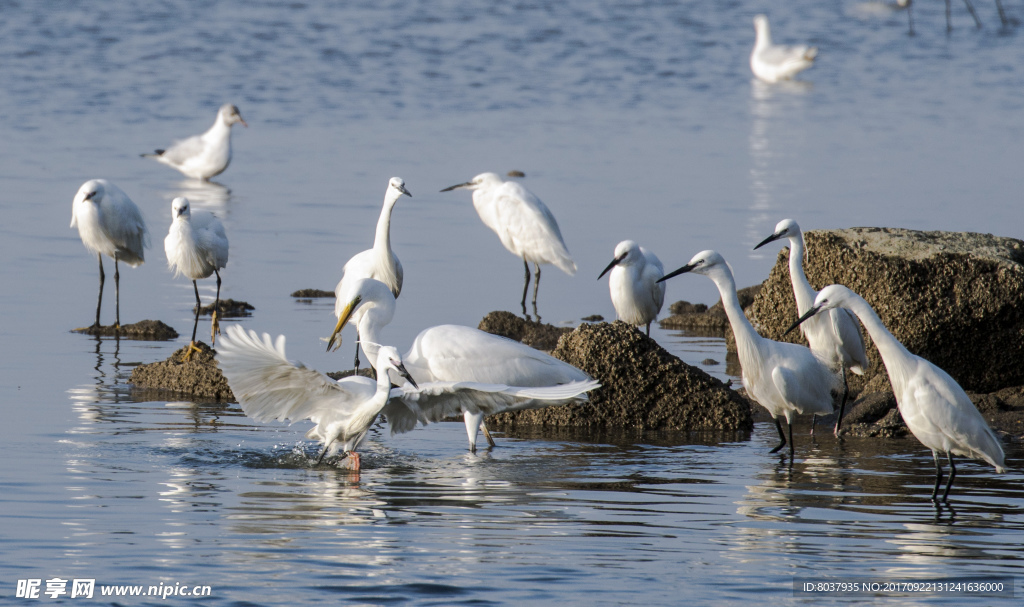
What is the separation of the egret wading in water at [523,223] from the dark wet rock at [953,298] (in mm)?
4037

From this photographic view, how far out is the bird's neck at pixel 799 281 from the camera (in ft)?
Answer: 31.5

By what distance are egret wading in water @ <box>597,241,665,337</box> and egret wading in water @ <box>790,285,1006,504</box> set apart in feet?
13.8

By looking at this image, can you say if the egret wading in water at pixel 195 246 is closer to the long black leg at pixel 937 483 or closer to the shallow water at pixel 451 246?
the shallow water at pixel 451 246

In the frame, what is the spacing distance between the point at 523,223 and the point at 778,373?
5986 mm

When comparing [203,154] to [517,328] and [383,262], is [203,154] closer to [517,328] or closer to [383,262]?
[383,262]

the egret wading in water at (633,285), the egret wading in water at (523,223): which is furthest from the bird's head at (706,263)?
the egret wading in water at (523,223)

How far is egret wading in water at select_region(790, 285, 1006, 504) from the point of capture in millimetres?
7277

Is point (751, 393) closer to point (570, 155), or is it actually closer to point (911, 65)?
point (570, 155)

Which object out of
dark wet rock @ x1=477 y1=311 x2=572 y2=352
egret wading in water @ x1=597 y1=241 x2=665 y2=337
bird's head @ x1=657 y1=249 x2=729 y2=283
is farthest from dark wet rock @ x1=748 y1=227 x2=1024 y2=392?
dark wet rock @ x1=477 y1=311 x2=572 y2=352

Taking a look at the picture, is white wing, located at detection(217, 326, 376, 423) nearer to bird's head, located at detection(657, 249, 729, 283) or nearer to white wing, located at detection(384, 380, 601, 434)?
white wing, located at detection(384, 380, 601, 434)

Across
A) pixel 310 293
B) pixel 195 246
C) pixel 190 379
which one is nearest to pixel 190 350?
pixel 190 379

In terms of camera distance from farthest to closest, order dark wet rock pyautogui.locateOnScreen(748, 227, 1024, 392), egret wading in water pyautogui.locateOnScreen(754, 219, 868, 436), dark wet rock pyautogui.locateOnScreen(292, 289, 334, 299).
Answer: dark wet rock pyautogui.locateOnScreen(292, 289, 334, 299) → dark wet rock pyautogui.locateOnScreen(748, 227, 1024, 392) → egret wading in water pyautogui.locateOnScreen(754, 219, 868, 436)

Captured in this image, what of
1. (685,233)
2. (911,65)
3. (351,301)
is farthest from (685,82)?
(351,301)

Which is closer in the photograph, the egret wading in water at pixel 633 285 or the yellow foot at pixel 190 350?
the yellow foot at pixel 190 350
